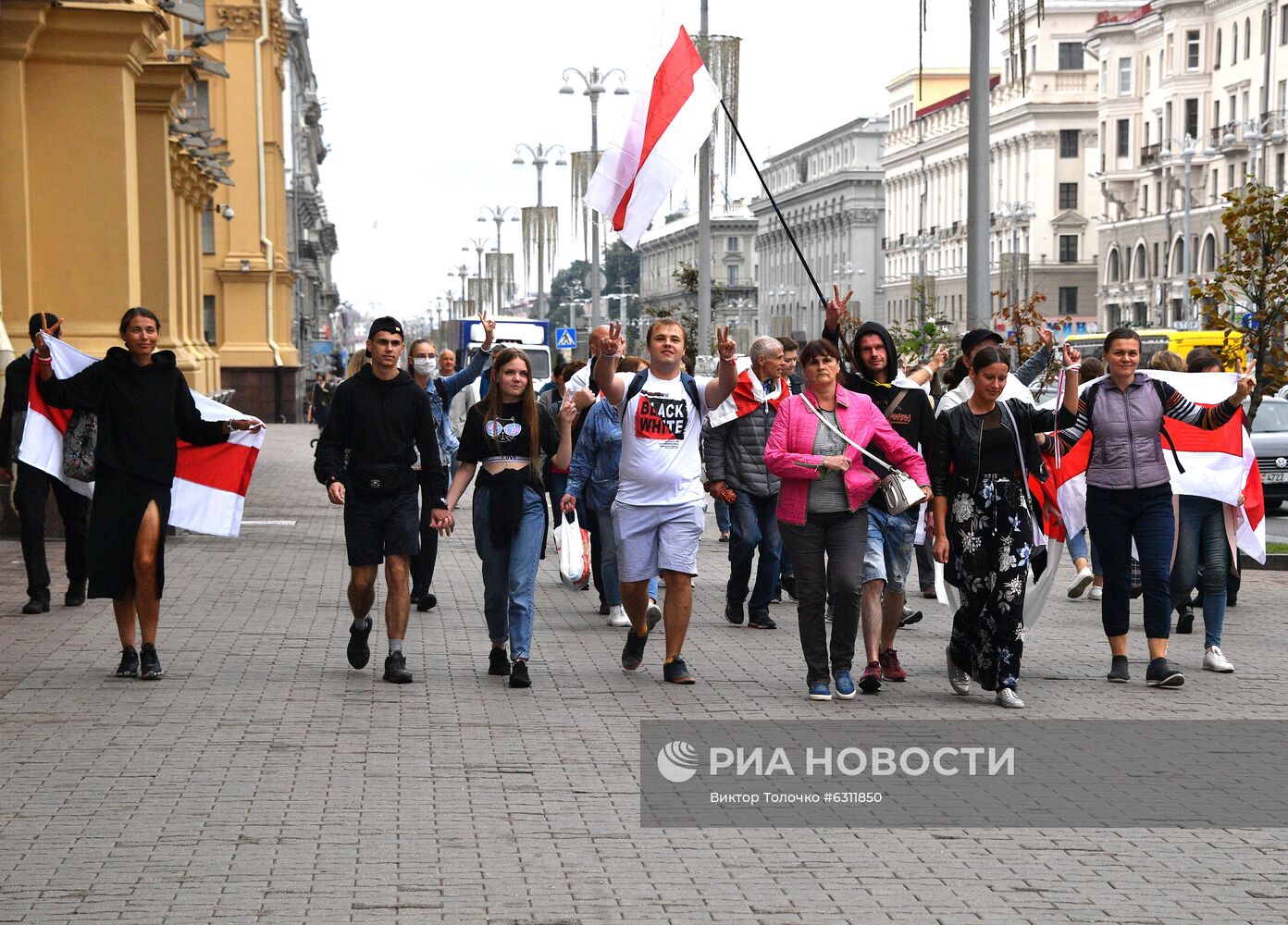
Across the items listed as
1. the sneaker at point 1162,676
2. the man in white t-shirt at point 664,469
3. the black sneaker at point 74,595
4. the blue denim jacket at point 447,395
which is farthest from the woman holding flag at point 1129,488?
the black sneaker at point 74,595

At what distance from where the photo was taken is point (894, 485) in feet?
31.0

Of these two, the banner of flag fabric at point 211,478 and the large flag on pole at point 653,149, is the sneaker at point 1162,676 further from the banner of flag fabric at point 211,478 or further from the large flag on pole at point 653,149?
the banner of flag fabric at point 211,478

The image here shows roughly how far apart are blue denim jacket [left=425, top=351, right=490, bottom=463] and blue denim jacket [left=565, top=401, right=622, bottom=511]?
0.79 metres

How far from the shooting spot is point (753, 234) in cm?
18138

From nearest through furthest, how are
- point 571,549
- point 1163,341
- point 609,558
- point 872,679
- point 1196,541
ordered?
point 872,679
point 1196,541
point 609,558
point 571,549
point 1163,341

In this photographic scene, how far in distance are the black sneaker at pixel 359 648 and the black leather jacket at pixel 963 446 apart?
3.09m

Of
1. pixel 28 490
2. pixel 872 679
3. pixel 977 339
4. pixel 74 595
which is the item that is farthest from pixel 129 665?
pixel 977 339

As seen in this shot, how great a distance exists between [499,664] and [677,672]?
0.98m

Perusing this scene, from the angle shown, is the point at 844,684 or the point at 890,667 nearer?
the point at 844,684

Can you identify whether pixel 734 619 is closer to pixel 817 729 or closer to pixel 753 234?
pixel 817 729

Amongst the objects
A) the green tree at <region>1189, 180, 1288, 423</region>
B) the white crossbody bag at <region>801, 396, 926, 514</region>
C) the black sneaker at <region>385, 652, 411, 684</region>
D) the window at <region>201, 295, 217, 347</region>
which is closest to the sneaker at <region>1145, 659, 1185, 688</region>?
the white crossbody bag at <region>801, 396, 926, 514</region>

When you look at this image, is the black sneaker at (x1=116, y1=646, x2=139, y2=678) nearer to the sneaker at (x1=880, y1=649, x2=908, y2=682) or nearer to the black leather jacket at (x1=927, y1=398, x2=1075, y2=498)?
the sneaker at (x1=880, y1=649, x2=908, y2=682)

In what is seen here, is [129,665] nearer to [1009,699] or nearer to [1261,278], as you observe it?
[1009,699]

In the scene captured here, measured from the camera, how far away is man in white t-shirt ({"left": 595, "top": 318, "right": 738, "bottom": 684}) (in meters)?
9.81
